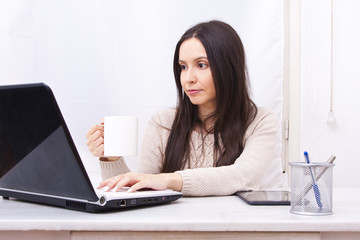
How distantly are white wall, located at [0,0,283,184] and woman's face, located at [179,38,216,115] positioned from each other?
0.47m

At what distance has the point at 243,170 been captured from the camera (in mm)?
1249

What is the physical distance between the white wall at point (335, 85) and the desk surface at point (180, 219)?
1179mm

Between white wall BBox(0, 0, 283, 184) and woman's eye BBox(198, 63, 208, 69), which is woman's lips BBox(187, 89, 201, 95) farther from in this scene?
white wall BBox(0, 0, 283, 184)

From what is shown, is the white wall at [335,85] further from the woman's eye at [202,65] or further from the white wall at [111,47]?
the woman's eye at [202,65]

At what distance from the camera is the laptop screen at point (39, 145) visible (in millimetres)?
770

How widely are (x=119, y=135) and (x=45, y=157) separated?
25 centimetres

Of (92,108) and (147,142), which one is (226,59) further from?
(92,108)

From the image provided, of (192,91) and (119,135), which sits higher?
(192,91)

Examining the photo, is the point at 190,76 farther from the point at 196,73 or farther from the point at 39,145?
the point at 39,145

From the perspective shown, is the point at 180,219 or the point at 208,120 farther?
the point at 208,120

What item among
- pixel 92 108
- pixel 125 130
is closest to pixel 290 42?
pixel 92 108

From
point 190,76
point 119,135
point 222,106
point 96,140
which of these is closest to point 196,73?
point 190,76

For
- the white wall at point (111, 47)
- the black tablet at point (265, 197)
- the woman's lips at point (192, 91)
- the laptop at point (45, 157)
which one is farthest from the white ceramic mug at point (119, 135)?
the white wall at point (111, 47)

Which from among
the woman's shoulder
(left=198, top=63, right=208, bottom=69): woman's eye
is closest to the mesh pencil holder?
(left=198, top=63, right=208, bottom=69): woman's eye
